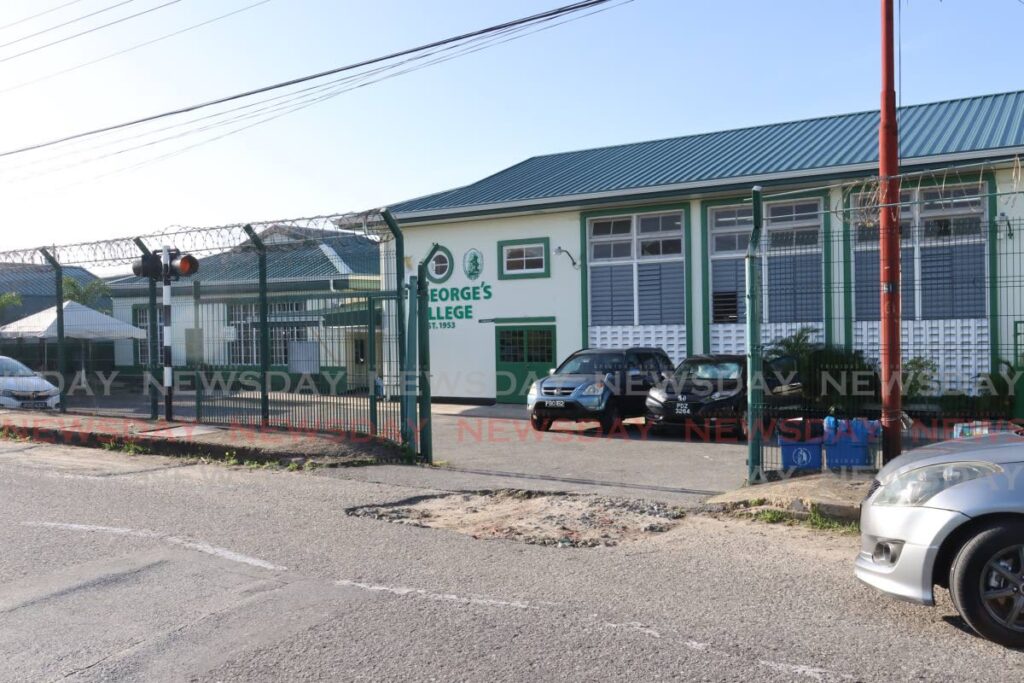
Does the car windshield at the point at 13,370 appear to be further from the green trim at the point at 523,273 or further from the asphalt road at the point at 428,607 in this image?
the green trim at the point at 523,273

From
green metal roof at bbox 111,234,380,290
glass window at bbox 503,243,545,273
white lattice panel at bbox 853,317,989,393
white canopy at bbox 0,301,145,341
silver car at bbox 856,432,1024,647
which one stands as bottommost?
silver car at bbox 856,432,1024,647

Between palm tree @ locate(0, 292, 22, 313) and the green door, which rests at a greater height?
palm tree @ locate(0, 292, 22, 313)

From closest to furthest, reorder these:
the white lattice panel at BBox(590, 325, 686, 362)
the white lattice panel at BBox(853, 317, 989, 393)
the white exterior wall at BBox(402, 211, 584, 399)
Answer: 1. the white lattice panel at BBox(853, 317, 989, 393)
2. the white lattice panel at BBox(590, 325, 686, 362)
3. the white exterior wall at BBox(402, 211, 584, 399)

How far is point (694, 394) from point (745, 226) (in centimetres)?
596

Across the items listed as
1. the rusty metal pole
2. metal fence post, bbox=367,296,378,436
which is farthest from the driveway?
the rusty metal pole

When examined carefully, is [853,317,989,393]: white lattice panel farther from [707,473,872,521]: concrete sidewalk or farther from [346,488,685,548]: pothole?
[346,488,685,548]: pothole

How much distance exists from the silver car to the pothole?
2.48 metres

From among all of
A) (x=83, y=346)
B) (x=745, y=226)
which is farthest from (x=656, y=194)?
(x=83, y=346)

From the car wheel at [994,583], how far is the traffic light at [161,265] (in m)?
12.1

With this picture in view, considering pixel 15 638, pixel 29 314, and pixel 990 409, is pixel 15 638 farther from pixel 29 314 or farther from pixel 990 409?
pixel 29 314

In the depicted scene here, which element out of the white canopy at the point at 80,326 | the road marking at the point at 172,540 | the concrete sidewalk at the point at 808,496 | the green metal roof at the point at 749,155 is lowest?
the road marking at the point at 172,540

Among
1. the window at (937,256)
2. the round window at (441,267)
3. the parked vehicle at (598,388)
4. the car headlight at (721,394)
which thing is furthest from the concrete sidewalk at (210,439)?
the round window at (441,267)

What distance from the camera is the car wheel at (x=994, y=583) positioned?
4.77 meters

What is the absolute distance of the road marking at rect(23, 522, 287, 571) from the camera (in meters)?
6.62
